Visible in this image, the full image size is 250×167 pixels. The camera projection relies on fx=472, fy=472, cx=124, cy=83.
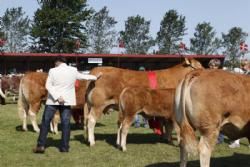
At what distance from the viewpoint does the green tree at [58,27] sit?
69.3 meters

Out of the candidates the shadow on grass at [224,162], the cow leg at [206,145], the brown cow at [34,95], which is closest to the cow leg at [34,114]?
the brown cow at [34,95]

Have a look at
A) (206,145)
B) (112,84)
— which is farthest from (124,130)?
(206,145)

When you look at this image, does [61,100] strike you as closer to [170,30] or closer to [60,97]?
[60,97]

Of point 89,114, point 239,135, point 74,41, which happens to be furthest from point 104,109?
point 74,41

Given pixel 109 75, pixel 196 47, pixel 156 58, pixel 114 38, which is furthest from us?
pixel 196 47

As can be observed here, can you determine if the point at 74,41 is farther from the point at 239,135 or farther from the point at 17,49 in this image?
the point at 239,135

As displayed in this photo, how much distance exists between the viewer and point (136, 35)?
99750 mm

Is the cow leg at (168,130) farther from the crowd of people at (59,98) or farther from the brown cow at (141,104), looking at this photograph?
the crowd of people at (59,98)

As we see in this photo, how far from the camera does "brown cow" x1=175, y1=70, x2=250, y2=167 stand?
23.3ft

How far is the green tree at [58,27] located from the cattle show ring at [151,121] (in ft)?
178

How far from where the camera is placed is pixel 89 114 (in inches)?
454

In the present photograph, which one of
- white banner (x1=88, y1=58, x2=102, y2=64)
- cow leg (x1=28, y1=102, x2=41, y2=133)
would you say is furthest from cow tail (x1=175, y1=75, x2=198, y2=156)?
white banner (x1=88, y1=58, x2=102, y2=64)

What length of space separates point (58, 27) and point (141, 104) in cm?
6076

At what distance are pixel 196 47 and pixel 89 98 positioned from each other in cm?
9267
